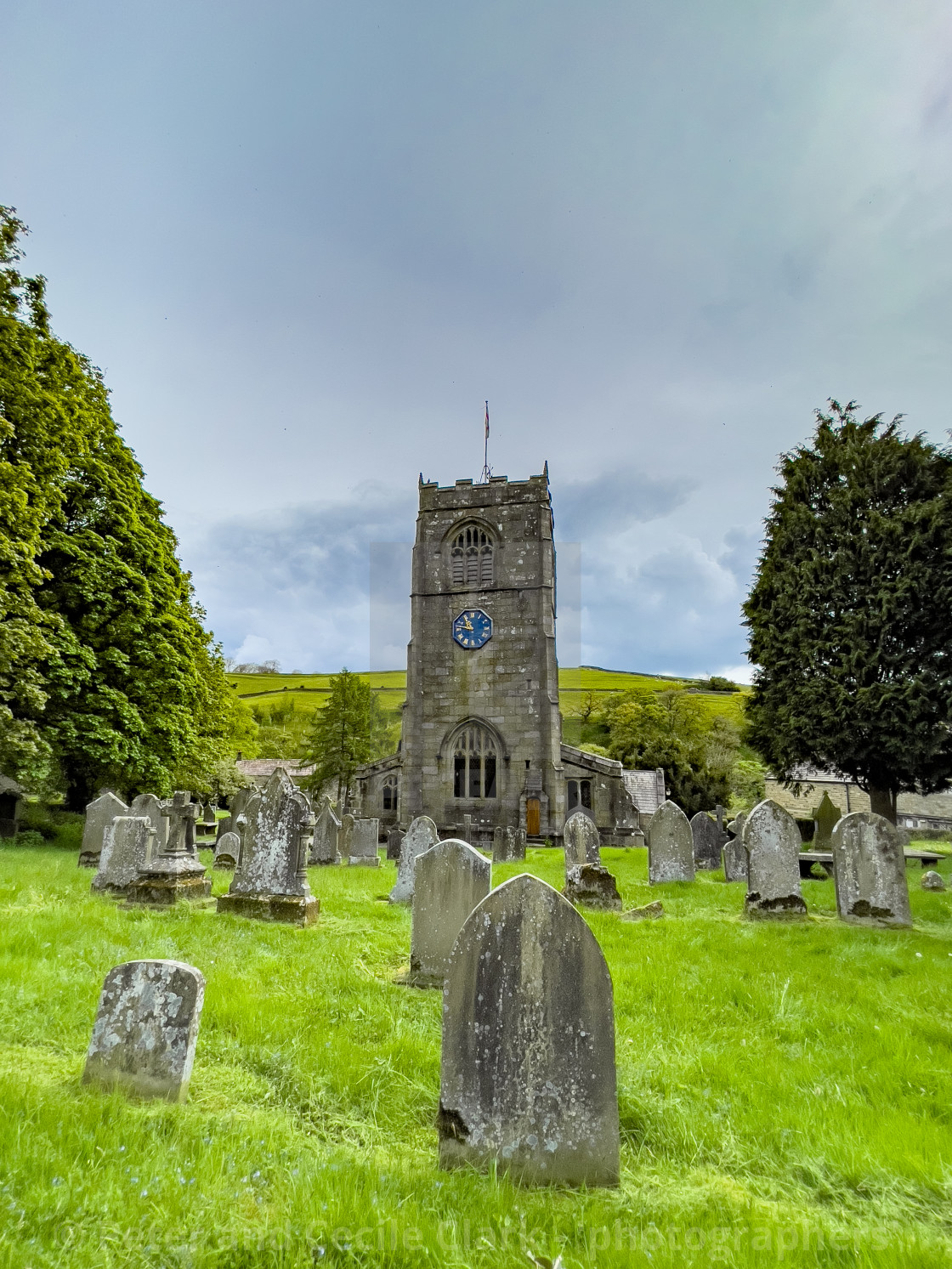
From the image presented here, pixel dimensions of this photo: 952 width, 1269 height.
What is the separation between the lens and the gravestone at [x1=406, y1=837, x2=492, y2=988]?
5.70 m

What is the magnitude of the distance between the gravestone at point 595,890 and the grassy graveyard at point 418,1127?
10.7ft

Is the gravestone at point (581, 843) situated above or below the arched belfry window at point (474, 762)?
below

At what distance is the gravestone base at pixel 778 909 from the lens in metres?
8.74

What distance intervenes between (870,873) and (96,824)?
1328cm

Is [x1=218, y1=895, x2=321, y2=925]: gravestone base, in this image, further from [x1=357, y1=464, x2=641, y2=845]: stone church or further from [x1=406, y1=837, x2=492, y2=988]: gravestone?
[x1=357, y1=464, x2=641, y2=845]: stone church

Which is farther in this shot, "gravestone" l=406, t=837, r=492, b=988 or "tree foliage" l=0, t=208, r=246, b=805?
"tree foliage" l=0, t=208, r=246, b=805

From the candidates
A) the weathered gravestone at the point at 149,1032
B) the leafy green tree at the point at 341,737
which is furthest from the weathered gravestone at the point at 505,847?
the leafy green tree at the point at 341,737

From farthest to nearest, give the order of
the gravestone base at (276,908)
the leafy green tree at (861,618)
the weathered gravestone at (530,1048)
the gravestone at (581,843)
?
the leafy green tree at (861,618), the gravestone at (581,843), the gravestone base at (276,908), the weathered gravestone at (530,1048)

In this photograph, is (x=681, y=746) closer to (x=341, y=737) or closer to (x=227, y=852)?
(x=341, y=737)

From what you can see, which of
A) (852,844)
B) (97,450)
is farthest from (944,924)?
(97,450)

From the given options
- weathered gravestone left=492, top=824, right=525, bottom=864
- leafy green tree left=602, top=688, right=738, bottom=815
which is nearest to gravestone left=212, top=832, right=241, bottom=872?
weathered gravestone left=492, top=824, right=525, bottom=864

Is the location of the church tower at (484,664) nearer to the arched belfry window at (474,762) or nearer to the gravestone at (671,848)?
the arched belfry window at (474,762)

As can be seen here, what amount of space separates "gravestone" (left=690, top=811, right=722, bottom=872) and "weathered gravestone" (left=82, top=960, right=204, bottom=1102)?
1571 centimetres

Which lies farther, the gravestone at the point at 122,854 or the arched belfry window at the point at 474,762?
the arched belfry window at the point at 474,762
